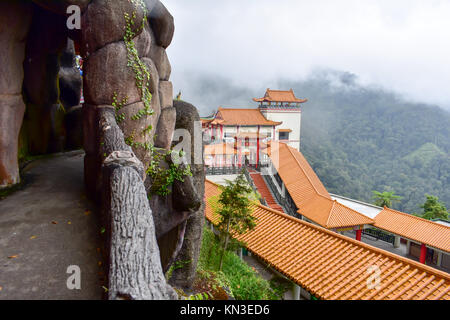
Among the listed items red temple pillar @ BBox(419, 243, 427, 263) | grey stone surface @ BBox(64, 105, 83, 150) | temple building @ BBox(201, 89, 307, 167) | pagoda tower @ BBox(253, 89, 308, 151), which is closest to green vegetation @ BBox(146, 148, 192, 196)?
grey stone surface @ BBox(64, 105, 83, 150)

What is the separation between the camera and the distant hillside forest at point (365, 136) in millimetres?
46188

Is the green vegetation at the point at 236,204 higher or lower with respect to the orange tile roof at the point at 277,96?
lower

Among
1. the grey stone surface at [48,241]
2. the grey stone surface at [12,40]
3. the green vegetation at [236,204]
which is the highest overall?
the grey stone surface at [12,40]

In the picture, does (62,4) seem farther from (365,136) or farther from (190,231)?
(365,136)

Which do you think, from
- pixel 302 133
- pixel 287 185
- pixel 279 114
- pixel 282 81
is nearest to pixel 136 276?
pixel 287 185

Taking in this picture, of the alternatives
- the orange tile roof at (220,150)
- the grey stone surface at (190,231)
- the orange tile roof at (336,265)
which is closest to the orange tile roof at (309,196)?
the orange tile roof at (220,150)

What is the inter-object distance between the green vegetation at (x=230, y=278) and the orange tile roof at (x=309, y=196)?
6333 mm

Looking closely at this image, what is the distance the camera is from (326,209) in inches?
603

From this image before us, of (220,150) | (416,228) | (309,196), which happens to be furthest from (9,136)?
(220,150)

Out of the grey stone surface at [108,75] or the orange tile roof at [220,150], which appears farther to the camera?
the orange tile roof at [220,150]

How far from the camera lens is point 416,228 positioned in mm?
15000

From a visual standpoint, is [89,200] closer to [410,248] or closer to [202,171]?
[202,171]

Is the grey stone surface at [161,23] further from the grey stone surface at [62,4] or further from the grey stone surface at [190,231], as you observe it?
the grey stone surface at [62,4]
